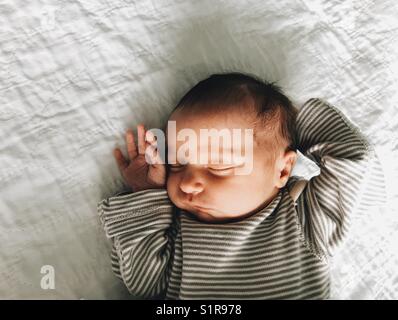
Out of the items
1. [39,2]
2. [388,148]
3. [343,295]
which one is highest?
[39,2]

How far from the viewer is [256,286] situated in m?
0.93

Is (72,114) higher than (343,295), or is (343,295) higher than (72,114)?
(72,114)

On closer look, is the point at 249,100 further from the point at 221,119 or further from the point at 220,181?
the point at 220,181

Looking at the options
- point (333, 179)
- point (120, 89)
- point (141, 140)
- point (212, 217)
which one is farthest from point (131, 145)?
point (333, 179)

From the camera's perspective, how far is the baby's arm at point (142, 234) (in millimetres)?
958

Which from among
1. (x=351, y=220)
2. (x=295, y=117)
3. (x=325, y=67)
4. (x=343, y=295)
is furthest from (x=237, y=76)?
(x=343, y=295)

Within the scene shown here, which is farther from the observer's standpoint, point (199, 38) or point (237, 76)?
point (199, 38)

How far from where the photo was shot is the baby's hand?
1030mm

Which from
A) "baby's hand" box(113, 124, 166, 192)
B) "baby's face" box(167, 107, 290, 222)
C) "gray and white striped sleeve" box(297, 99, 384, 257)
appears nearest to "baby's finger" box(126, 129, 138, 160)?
"baby's hand" box(113, 124, 166, 192)

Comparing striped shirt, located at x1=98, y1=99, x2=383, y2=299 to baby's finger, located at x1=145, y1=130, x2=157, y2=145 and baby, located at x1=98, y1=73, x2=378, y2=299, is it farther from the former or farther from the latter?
baby's finger, located at x1=145, y1=130, x2=157, y2=145

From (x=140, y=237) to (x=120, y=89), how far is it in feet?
1.09
